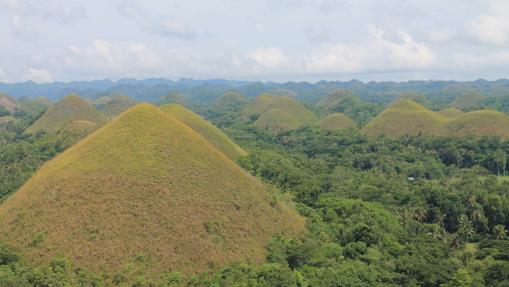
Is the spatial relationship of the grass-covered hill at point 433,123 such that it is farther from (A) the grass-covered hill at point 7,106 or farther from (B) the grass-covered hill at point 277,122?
(A) the grass-covered hill at point 7,106

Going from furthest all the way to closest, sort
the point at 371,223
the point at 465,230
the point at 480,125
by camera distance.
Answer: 1. the point at 480,125
2. the point at 465,230
3. the point at 371,223

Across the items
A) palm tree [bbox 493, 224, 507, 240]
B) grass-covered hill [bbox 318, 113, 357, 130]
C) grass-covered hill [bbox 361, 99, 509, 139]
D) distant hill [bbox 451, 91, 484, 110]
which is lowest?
palm tree [bbox 493, 224, 507, 240]

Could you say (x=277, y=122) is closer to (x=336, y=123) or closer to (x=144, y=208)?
(x=336, y=123)

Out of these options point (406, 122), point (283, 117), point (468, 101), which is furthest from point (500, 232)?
point (468, 101)

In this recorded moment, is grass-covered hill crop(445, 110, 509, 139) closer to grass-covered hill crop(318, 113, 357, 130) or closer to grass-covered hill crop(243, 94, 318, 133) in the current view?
grass-covered hill crop(318, 113, 357, 130)

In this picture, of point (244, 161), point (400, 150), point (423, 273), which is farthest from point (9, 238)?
point (400, 150)

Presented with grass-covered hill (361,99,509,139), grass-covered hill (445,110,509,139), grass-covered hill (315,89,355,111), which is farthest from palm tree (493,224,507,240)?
grass-covered hill (315,89,355,111)

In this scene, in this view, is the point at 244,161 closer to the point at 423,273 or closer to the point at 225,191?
the point at 225,191
